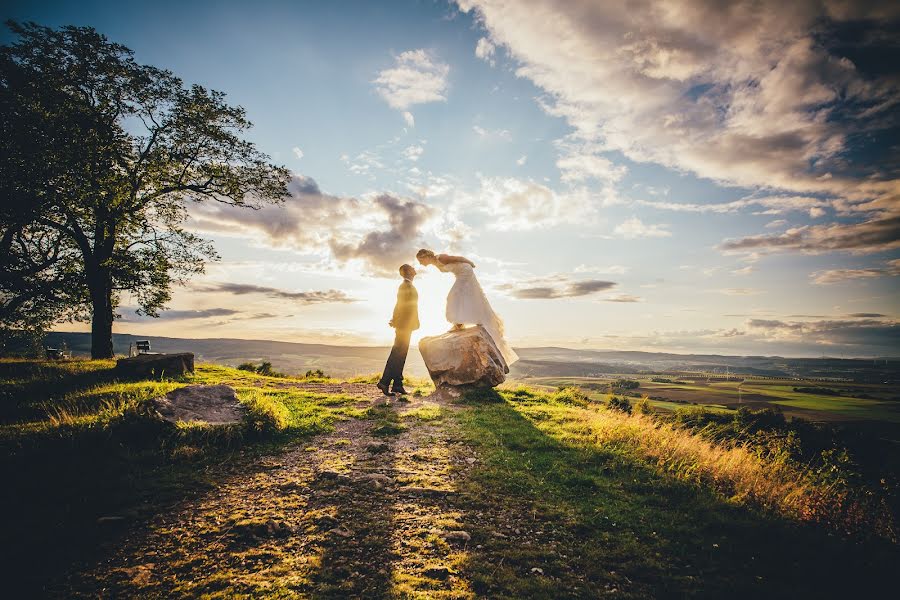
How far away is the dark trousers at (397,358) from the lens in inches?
541

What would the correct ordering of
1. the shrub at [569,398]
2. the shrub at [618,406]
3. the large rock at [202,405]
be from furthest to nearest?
the shrub at [618,406]
the shrub at [569,398]
the large rock at [202,405]

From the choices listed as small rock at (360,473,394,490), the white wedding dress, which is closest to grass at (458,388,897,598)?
small rock at (360,473,394,490)

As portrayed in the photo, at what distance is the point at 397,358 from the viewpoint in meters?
13.9

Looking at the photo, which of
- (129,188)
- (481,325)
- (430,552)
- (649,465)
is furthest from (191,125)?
(649,465)

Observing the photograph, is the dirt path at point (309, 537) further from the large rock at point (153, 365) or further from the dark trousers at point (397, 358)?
the large rock at point (153, 365)

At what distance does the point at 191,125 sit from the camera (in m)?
19.5

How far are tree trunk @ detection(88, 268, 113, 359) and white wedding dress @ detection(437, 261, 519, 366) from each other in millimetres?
17942

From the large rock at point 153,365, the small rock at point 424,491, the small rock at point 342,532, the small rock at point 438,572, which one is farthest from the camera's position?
the large rock at point 153,365

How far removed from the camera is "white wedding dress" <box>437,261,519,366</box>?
574 inches

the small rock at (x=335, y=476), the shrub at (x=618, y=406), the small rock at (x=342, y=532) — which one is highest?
the small rock at (x=335, y=476)

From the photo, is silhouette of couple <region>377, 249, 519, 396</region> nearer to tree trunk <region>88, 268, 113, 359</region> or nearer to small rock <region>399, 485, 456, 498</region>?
small rock <region>399, 485, 456, 498</region>

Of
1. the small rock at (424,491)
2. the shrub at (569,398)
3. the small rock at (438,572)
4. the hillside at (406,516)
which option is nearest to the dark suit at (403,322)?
the hillside at (406,516)

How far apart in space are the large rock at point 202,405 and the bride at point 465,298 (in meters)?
8.01

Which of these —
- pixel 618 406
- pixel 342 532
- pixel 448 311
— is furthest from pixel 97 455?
pixel 618 406
